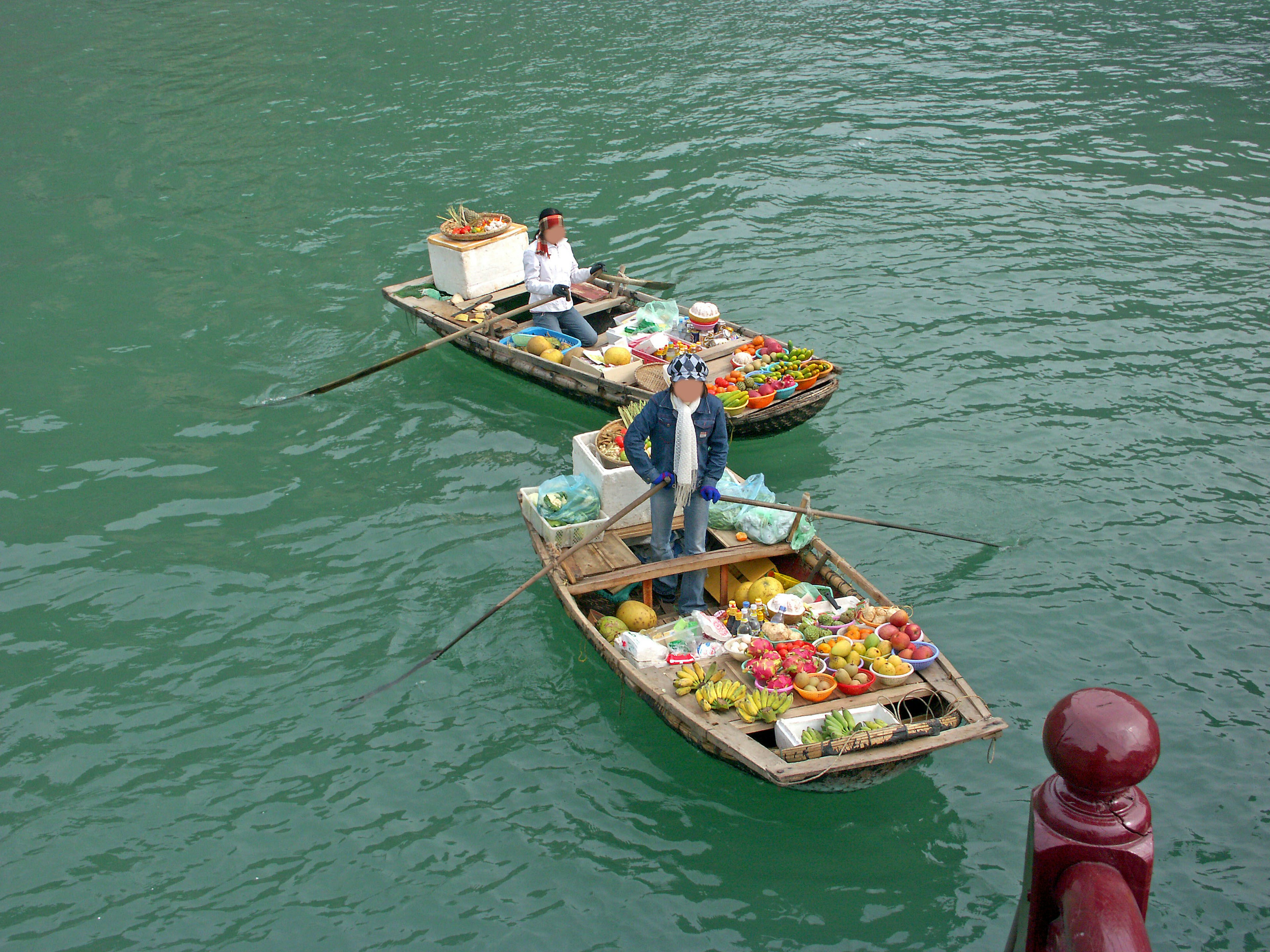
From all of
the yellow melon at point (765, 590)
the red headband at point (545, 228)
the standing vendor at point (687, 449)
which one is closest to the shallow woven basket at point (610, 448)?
the standing vendor at point (687, 449)

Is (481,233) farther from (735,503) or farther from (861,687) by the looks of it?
(861,687)

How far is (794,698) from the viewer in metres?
7.52

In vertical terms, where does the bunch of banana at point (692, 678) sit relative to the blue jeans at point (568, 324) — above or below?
below

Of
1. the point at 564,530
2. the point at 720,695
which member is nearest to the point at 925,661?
the point at 720,695

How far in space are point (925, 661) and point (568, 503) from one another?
3.64 meters

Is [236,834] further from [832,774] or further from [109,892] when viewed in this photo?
[832,774]

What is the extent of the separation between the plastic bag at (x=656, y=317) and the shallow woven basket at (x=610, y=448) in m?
3.06

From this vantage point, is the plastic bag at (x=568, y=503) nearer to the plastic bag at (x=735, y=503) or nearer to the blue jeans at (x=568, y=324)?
the plastic bag at (x=735, y=503)

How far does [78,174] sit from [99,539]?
1326cm

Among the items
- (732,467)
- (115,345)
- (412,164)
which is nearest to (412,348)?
(115,345)

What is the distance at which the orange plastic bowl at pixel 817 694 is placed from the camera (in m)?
7.36

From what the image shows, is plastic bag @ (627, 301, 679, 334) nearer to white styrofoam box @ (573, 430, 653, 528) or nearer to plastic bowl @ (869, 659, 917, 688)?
white styrofoam box @ (573, 430, 653, 528)

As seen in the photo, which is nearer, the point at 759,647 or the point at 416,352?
the point at 759,647

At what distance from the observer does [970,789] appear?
7.59m
